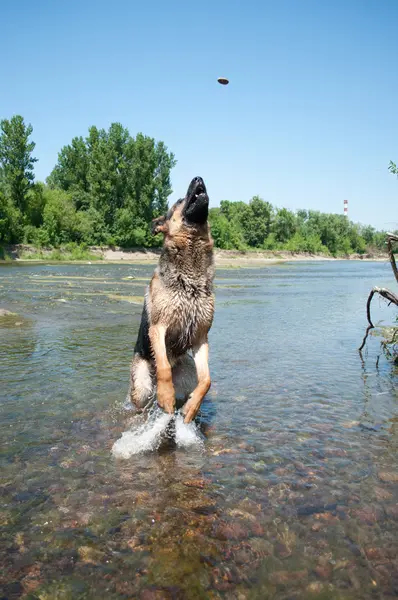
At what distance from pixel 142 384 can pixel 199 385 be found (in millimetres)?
948

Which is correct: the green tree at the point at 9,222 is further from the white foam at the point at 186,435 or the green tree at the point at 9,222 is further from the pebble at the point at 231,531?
the pebble at the point at 231,531

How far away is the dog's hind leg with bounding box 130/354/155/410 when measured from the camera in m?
5.67

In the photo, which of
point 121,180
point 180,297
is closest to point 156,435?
point 180,297

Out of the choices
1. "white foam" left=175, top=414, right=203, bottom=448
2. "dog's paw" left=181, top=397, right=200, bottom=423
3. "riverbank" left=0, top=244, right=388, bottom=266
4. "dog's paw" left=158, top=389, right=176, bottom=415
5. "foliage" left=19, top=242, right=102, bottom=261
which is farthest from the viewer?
"foliage" left=19, top=242, right=102, bottom=261

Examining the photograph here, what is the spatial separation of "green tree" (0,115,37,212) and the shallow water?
6739 centimetres

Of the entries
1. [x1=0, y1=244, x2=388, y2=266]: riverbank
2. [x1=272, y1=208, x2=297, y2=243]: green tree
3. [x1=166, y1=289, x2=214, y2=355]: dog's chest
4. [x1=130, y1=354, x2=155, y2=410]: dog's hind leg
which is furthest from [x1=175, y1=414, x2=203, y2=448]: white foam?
[x1=272, y1=208, x2=297, y2=243]: green tree

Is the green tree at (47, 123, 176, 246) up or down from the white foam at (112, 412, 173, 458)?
up

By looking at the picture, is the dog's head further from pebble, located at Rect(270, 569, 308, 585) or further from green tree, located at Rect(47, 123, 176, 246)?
green tree, located at Rect(47, 123, 176, 246)

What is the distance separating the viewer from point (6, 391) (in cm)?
639

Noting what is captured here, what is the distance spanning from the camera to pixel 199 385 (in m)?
5.10

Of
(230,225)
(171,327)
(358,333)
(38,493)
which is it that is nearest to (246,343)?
(358,333)

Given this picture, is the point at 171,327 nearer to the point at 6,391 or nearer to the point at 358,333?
the point at 6,391

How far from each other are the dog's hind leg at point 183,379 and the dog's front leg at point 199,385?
474mm

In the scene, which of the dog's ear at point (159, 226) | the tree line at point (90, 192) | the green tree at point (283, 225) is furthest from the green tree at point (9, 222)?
the green tree at point (283, 225)
